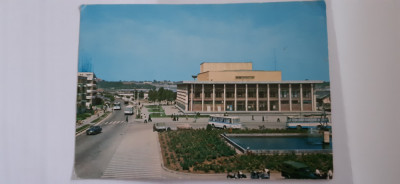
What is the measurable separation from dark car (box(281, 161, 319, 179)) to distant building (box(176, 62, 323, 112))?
70 cm

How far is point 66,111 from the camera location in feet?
9.43

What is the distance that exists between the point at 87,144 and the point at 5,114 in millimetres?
1129

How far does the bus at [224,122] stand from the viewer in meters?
3.03

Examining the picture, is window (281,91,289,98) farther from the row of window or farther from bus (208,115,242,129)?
bus (208,115,242,129)

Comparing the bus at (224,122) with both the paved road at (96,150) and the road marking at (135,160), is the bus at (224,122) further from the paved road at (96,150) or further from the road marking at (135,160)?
the paved road at (96,150)

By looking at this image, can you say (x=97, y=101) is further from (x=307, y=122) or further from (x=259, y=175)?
(x=307, y=122)

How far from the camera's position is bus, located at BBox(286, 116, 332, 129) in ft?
9.44

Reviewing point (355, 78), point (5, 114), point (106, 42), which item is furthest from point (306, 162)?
point (5, 114)

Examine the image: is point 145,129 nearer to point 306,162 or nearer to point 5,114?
point 5,114

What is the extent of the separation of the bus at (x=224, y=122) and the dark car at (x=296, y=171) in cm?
76

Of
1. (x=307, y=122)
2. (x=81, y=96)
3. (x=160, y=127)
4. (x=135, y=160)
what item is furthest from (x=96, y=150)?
(x=307, y=122)

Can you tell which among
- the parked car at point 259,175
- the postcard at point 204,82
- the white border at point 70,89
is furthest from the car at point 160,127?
the parked car at point 259,175

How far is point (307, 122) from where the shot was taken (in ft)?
9.68

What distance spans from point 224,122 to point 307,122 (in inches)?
43.2
